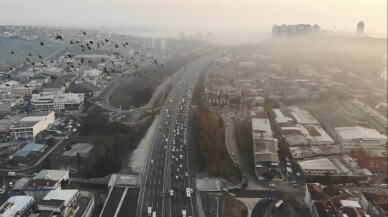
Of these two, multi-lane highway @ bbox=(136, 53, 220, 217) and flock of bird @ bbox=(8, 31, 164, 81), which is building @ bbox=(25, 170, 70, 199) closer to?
multi-lane highway @ bbox=(136, 53, 220, 217)

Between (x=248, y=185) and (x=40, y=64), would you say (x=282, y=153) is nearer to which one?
(x=248, y=185)

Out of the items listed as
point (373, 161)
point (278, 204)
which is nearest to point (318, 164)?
point (373, 161)

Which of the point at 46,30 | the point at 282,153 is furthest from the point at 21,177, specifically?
the point at 46,30

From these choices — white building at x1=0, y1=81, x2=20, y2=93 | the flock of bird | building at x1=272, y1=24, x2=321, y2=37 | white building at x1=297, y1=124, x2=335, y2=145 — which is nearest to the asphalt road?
white building at x1=297, y1=124, x2=335, y2=145

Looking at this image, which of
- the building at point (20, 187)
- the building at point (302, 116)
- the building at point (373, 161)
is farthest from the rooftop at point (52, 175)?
the building at point (302, 116)

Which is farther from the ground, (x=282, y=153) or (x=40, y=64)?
(x=40, y=64)

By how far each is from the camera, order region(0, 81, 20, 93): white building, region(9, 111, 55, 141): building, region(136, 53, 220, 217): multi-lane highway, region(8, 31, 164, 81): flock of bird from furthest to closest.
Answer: region(8, 31, 164, 81): flock of bird, region(0, 81, 20, 93): white building, region(9, 111, 55, 141): building, region(136, 53, 220, 217): multi-lane highway

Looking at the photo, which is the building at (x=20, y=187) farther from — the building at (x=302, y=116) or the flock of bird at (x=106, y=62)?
the flock of bird at (x=106, y=62)
